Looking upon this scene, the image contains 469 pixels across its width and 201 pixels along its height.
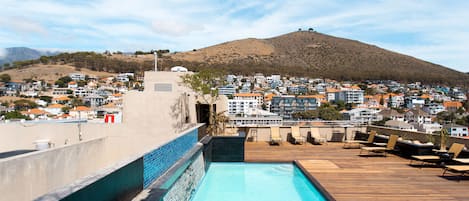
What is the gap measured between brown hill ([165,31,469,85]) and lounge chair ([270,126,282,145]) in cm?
7386

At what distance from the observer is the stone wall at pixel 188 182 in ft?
16.3

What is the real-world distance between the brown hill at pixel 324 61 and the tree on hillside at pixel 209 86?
73934mm

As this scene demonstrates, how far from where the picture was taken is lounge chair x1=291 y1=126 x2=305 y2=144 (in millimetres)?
12759

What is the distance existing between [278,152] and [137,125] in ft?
15.4

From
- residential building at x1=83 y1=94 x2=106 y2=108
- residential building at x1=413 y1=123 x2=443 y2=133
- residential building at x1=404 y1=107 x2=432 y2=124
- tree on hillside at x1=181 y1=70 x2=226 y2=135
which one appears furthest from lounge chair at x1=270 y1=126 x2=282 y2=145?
residential building at x1=404 y1=107 x2=432 y2=124

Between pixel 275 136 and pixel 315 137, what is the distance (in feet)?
4.54

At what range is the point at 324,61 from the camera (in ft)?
304

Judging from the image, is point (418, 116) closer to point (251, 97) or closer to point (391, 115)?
point (391, 115)

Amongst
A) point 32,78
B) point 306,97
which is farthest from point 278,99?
point 32,78

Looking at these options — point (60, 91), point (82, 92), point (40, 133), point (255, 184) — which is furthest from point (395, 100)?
point (255, 184)

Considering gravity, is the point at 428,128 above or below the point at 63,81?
below

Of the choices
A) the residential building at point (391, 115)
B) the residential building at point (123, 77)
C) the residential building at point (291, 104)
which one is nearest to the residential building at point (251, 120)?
the residential building at point (391, 115)

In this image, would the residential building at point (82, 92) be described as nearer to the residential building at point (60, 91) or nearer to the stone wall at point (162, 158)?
the residential building at point (60, 91)

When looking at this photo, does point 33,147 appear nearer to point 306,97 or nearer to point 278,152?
point 278,152
